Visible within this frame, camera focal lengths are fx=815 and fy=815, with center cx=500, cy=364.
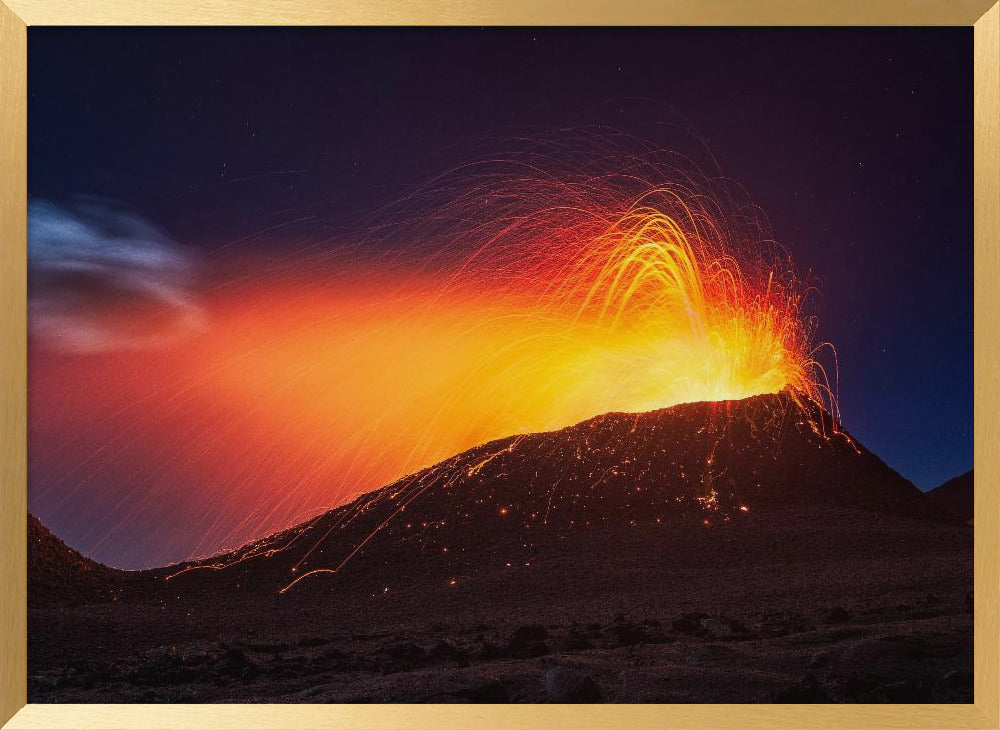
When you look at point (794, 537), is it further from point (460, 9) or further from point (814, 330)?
point (460, 9)

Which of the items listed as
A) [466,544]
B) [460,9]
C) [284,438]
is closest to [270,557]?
[284,438]

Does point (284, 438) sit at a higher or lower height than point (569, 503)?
higher

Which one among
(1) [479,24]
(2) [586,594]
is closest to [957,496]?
(2) [586,594]

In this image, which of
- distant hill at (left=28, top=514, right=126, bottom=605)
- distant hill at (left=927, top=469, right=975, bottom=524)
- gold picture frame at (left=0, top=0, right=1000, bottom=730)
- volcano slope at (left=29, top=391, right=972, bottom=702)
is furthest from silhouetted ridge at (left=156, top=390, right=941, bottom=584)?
gold picture frame at (left=0, top=0, right=1000, bottom=730)

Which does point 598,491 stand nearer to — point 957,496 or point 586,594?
point 586,594

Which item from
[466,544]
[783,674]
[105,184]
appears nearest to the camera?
[783,674]

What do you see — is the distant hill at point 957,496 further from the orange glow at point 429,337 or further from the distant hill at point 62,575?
the distant hill at point 62,575
